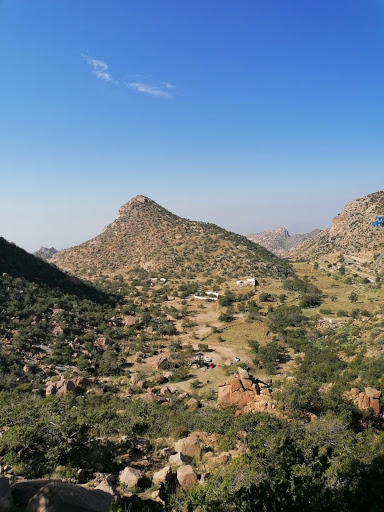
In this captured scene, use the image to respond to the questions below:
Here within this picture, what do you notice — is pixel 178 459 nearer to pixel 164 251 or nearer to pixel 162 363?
pixel 162 363

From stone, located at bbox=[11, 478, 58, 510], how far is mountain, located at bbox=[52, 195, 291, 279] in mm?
67389

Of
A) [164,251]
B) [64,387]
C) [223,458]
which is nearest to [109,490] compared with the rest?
[223,458]

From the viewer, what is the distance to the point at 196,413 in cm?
1923

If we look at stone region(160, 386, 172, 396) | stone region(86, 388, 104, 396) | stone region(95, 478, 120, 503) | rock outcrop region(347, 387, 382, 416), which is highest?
stone region(95, 478, 120, 503)

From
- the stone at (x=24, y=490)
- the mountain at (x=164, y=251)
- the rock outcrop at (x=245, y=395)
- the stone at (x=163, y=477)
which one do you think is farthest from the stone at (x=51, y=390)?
the mountain at (x=164, y=251)

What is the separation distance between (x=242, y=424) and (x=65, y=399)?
13.5 metres

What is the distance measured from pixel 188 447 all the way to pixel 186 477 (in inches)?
133

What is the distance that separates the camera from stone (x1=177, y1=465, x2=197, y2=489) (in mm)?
11242

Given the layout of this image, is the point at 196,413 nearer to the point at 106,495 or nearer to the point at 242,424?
the point at 242,424

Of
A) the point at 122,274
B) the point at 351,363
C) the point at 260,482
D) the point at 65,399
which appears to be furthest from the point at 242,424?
the point at 122,274

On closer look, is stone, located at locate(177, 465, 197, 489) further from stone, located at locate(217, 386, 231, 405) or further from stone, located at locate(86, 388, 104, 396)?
stone, located at locate(86, 388, 104, 396)

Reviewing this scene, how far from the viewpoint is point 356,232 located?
99.2 m

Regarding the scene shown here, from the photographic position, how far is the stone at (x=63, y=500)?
7.20 meters

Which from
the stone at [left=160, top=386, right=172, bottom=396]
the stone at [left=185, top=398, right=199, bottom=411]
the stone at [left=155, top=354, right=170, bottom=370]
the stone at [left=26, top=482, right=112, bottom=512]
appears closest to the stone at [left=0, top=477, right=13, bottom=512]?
the stone at [left=26, top=482, right=112, bottom=512]
